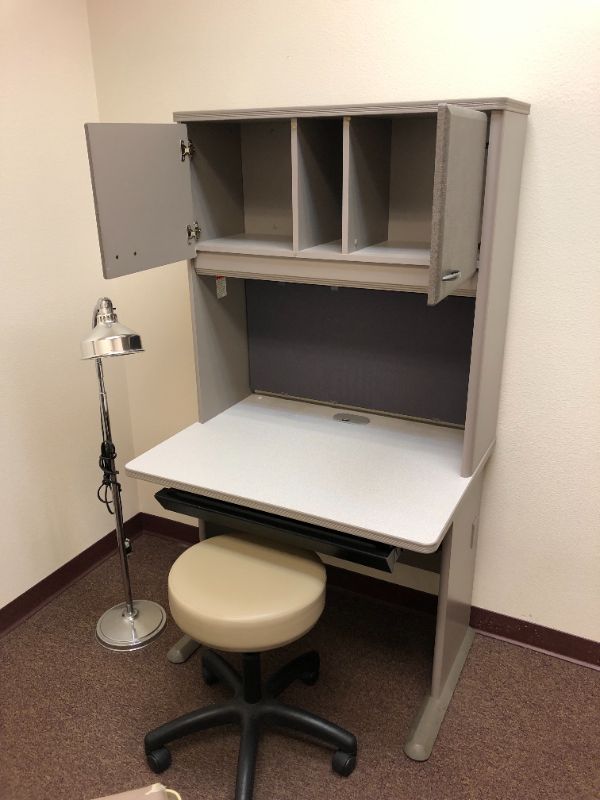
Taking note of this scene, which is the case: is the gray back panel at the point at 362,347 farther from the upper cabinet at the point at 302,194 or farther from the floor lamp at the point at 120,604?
the floor lamp at the point at 120,604

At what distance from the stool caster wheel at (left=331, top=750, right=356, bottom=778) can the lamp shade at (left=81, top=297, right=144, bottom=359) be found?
1.22 metres

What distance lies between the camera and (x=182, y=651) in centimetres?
213

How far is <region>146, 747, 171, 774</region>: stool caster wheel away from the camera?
1734 millimetres

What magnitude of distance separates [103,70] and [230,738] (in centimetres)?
220

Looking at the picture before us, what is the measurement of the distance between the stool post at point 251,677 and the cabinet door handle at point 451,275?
109 centimetres

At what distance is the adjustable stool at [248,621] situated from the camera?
5.10 ft

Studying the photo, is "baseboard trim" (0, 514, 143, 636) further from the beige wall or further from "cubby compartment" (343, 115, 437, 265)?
"cubby compartment" (343, 115, 437, 265)

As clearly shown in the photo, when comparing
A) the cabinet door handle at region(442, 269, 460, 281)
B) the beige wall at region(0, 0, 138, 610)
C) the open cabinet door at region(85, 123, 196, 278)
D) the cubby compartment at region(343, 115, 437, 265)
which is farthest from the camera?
the beige wall at region(0, 0, 138, 610)

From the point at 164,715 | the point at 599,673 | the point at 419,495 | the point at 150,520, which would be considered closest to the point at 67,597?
the point at 150,520

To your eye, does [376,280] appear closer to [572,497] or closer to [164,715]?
[572,497]

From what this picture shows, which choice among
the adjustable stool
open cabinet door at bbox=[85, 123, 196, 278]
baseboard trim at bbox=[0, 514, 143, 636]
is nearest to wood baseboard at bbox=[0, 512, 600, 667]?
baseboard trim at bbox=[0, 514, 143, 636]

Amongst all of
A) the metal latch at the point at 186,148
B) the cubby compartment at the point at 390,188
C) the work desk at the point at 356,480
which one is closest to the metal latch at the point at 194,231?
the metal latch at the point at 186,148

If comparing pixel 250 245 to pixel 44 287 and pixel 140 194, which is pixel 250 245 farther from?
pixel 44 287

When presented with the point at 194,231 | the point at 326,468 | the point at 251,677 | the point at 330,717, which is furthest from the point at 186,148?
the point at 330,717
